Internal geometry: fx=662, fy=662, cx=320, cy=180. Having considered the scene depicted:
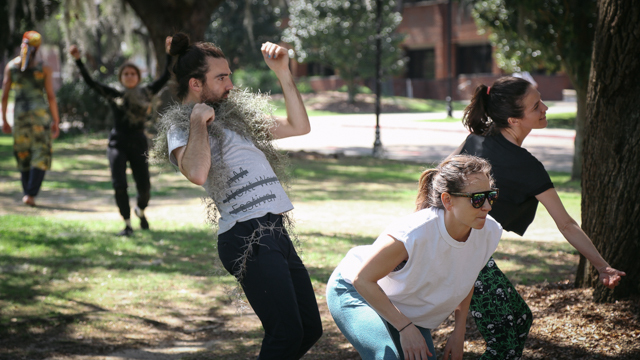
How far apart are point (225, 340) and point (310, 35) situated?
30.6 meters

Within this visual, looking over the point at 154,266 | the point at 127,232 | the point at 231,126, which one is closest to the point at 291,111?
the point at 231,126

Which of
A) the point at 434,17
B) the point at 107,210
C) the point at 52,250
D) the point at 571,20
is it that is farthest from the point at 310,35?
the point at 52,250

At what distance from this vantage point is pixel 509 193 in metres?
3.41

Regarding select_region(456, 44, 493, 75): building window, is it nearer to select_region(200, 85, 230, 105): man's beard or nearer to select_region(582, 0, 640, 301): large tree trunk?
select_region(582, 0, 640, 301): large tree trunk

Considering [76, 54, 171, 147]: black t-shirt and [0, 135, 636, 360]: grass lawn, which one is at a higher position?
[76, 54, 171, 147]: black t-shirt

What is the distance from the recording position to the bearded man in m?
2.81

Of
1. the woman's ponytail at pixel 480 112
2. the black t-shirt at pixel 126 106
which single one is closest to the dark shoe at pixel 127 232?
the black t-shirt at pixel 126 106

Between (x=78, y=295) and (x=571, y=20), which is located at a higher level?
(x=571, y=20)

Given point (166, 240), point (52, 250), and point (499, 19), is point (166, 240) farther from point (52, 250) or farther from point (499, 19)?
point (499, 19)

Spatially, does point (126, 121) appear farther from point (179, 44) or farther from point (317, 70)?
point (317, 70)

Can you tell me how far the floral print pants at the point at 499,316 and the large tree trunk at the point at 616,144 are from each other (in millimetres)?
1347

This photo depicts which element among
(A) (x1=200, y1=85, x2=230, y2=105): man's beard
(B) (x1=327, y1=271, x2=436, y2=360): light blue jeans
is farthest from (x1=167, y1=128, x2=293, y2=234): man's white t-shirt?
(B) (x1=327, y1=271, x2=436, y2=360): light blue jeans

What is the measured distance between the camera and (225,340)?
4.68 meters

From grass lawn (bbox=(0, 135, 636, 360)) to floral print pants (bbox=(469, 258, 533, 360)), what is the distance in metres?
0.74
